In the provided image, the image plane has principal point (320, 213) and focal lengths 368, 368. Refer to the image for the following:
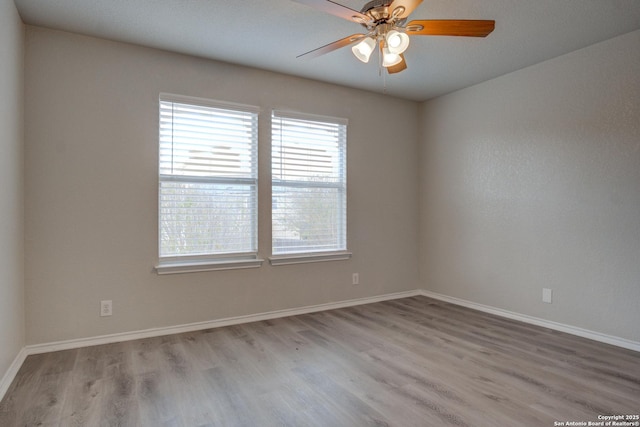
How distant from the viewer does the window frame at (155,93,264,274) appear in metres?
3.24

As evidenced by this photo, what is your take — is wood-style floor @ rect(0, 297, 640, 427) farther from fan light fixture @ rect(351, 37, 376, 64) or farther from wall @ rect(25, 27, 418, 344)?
fan light fixture @ rect(351, 37, 376, 64)

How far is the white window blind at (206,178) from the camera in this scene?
3.28 metres

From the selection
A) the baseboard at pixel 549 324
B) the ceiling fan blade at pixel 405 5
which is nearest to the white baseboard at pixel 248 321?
the baseboard at pixel 549 324

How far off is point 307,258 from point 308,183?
810 millimetres

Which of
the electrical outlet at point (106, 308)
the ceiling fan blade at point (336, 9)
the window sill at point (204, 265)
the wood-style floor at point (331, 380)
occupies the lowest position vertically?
the wood-style floor at point (331, 380)

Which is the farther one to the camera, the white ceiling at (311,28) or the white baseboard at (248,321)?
the white baseboard at (248,321)

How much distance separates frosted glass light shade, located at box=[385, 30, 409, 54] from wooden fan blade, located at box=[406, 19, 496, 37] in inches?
3.3

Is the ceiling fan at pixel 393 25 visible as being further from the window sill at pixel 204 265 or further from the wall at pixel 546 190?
the window sill at pixel 204 265

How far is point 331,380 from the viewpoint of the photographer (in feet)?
7.87

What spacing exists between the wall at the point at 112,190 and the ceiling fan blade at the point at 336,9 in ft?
6.03

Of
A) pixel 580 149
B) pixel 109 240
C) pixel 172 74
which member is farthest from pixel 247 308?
pixel 580 149

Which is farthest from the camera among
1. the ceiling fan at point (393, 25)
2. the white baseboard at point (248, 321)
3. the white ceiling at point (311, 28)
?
the white baseboard at point (248, 321)

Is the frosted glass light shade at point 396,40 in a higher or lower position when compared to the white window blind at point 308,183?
higher

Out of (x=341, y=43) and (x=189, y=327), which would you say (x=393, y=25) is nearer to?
(x=341, y=43)
